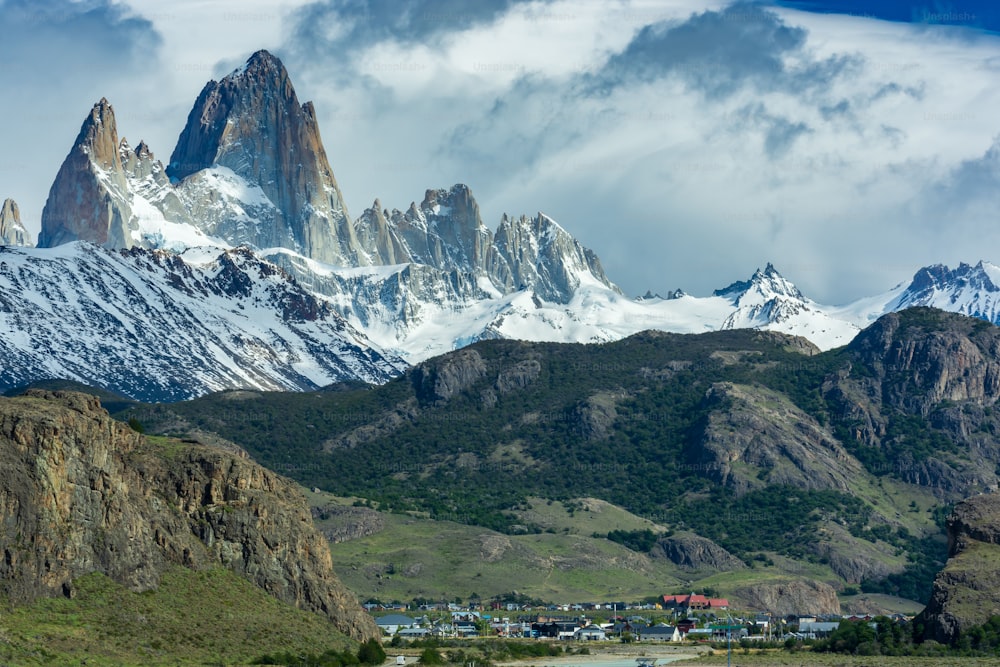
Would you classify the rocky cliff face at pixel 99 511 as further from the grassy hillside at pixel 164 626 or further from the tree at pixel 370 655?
the tree at pixel 370 655

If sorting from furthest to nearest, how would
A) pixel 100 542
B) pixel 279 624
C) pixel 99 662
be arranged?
pixel 279 624, pixel 100 542, pixel 99 662

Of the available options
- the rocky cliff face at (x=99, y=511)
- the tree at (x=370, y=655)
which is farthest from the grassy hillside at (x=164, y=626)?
the tree at (x=370, y=655)

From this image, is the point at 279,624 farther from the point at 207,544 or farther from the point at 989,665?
the point at 989,665

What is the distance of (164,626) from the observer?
174875 millimetres

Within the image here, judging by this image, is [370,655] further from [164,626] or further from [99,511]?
[99,511]

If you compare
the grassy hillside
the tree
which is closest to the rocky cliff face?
the grassy hillside

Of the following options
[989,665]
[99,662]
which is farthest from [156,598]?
[989,665]

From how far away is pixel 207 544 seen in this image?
19488 centimetres

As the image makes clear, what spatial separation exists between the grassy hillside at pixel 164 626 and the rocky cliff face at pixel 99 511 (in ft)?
6.75

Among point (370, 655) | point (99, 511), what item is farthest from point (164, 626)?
point (370, 655)

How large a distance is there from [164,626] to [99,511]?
13211mm

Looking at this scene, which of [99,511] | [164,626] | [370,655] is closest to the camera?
[164,626]

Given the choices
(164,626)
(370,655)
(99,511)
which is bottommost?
(370,655)

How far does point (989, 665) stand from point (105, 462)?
9150 cm
